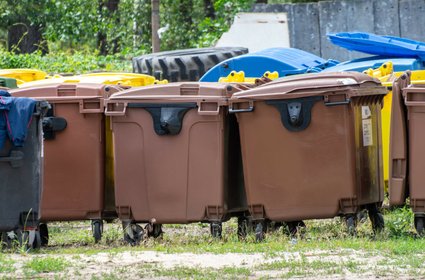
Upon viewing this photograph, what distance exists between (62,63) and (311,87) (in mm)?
14408

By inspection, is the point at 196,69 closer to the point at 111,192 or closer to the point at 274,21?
the point at 274,21

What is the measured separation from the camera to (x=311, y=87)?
9.28 metres

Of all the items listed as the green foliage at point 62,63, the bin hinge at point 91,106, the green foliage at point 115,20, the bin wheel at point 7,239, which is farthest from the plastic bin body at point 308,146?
the green foliage at point 115,20

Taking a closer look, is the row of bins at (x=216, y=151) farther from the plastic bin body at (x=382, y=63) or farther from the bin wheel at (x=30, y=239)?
the plastic bin body at (x=382, y=63)

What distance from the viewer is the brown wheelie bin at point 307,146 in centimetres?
929

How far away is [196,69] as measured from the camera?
16234 millimetres

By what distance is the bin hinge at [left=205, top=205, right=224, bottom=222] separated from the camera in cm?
964

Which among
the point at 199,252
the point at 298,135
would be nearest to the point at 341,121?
the point at 298,135

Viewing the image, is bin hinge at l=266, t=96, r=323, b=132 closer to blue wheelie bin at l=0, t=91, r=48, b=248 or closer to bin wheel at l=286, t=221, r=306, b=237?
bin wheel at l=286, t=221, r=306, b=237

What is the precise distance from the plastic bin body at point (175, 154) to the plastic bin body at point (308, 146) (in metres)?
0.21

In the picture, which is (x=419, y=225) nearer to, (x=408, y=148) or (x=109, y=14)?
(x=408, y=148)

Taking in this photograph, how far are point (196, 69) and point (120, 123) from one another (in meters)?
6.50

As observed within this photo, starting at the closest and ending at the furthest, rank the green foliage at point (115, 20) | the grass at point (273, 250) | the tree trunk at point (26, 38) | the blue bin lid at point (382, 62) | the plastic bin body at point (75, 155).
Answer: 1. the grass at point (273, 250)
2. the plastic bin body at point (75, 155)
3. the blue bin lid at point (382, 62)
4. the green foliage at point (115, 20)
5. the tree trunk at point (26, 38)

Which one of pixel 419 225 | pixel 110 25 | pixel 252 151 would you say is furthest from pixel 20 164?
pixel 110 25
